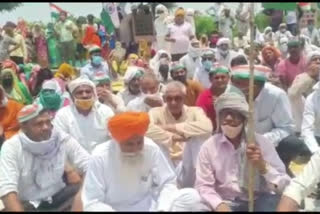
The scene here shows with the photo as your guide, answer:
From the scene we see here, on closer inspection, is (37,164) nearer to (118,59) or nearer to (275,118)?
(275,118)

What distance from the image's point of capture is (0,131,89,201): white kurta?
5.13m

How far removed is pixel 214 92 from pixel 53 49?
1367cm

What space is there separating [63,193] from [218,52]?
7.36 m

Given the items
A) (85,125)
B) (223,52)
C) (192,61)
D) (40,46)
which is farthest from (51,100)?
(40,46)

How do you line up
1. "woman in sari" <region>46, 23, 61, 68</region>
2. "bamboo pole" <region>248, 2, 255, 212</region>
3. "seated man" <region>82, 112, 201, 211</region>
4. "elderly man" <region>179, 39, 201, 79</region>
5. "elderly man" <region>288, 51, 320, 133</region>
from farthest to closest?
"woman in sari" <region>46, 23, 61, 68</region> → "elderly man" <region>179, 39, 201, 79</region> → "elderly man" <region>288, 51, 320, 133</region> → "seated man" <region>82, 112, 201, 211</region> → "bamboo pole" <region>248, 2, 255, 212</region>

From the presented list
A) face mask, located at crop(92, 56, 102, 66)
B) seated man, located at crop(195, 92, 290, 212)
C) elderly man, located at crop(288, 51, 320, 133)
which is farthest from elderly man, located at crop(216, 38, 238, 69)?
seated man, located at crop(195, 92, 290, 212)

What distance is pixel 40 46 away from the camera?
2041 centimetres

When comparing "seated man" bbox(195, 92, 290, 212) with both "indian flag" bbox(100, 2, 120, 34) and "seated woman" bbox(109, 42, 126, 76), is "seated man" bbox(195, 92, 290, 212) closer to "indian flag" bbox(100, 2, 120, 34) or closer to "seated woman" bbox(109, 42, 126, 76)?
"seated woman" bbox(109, 42, 126, 76)

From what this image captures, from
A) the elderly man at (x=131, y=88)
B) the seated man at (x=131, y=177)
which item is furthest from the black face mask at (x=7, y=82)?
the seated man at (x=131, y=177)

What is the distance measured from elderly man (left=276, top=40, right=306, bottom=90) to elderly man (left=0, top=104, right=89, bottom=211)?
193 inches

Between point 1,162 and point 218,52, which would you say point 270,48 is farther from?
point 1,162

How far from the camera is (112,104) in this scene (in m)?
7.84

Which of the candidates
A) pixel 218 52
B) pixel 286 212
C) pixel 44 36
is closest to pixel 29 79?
pixel 218 52

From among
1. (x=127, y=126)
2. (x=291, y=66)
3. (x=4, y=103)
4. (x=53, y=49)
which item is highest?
(x=127, y=126)
